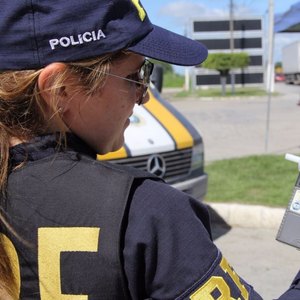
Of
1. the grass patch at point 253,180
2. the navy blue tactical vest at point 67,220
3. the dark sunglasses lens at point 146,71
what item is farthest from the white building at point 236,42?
the navy blue tactical vest at point 67,220

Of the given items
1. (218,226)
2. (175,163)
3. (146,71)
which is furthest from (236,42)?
(146,71)

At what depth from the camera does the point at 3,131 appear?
113cm

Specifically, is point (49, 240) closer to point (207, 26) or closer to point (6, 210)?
point (6, 210)

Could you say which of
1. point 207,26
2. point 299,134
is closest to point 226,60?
point 207,26

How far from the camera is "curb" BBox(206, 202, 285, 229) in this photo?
225 inches

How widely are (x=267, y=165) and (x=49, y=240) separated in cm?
731

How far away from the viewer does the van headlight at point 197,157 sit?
17.1 feet

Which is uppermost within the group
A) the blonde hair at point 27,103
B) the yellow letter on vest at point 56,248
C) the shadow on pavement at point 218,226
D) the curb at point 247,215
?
the blonde hair at point 27,103

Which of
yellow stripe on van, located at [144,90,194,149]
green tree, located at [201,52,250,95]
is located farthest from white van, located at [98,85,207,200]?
green tree, located at [201,52,250,95]

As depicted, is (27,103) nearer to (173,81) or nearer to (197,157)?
(197,157)

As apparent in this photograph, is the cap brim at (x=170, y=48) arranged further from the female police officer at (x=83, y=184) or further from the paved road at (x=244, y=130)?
the paved road at (x=244, y=130)

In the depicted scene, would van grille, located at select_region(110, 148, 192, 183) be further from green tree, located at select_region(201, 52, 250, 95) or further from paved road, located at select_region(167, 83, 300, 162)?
green tree, located at select_region(201, 52, 250, 95)

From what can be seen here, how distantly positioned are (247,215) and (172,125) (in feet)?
4.72

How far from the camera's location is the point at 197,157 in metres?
5.30
